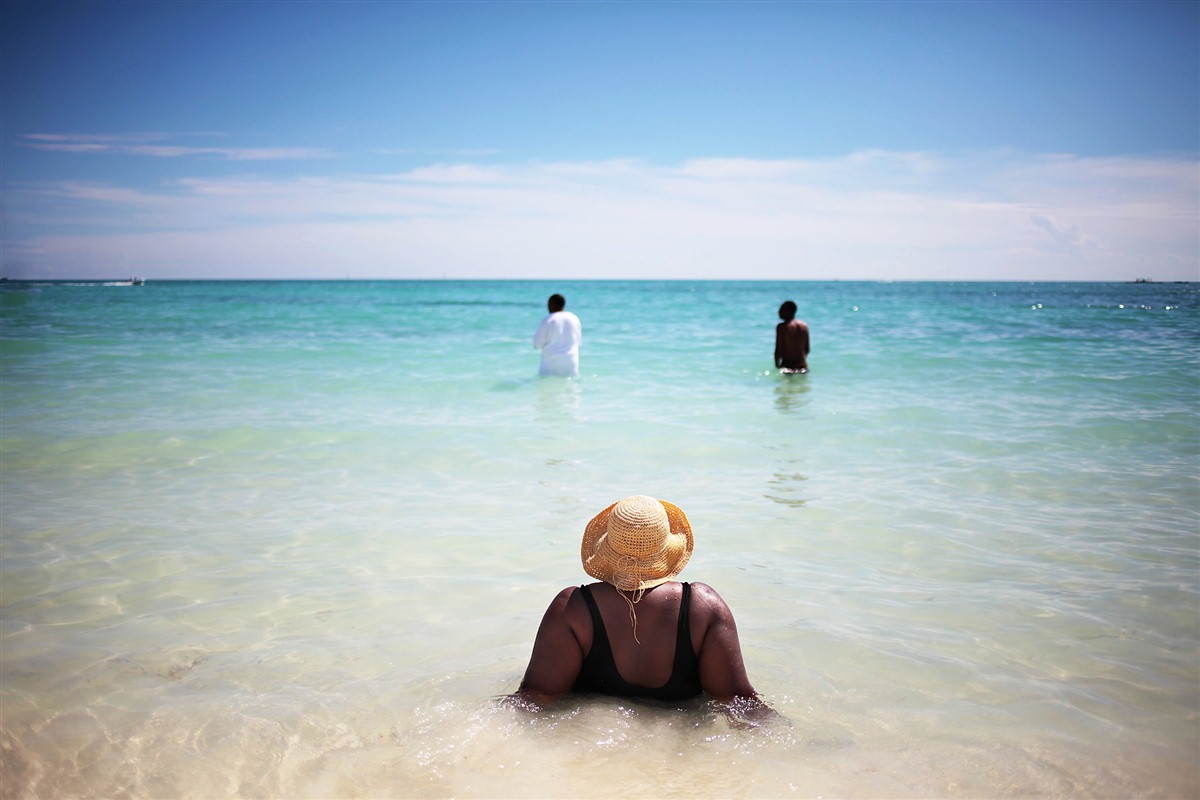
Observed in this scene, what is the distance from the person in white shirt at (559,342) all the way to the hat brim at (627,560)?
28.6 feet

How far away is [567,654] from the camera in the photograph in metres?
2.70

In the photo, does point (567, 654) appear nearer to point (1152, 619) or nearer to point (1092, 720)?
point (1092, 720)

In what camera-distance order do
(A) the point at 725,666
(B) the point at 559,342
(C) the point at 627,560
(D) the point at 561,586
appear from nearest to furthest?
(C) the point at 627,560 → (A) the point at 725,666 → (D) the point at 561,586 → (B) the point at 559,342

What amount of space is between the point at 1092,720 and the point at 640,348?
623 inches

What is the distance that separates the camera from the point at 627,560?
2566 mm

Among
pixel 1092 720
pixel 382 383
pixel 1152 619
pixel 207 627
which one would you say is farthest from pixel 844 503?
pixel 382 383

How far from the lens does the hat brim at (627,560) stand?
8.45 ft

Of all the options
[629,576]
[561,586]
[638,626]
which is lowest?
[561,586]

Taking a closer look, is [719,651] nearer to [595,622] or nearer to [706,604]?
[706,604]

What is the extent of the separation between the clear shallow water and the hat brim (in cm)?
57

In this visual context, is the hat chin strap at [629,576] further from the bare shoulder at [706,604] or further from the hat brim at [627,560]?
the bare shoulder at [706,604]

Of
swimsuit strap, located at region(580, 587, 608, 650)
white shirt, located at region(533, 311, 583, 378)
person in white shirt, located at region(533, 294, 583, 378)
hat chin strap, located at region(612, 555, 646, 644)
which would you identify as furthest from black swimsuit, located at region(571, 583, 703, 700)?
white shirt, located at region(533, 311, 583, 378)

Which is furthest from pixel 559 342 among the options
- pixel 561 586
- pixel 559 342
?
pixel 561 586

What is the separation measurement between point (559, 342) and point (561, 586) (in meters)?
7.86
